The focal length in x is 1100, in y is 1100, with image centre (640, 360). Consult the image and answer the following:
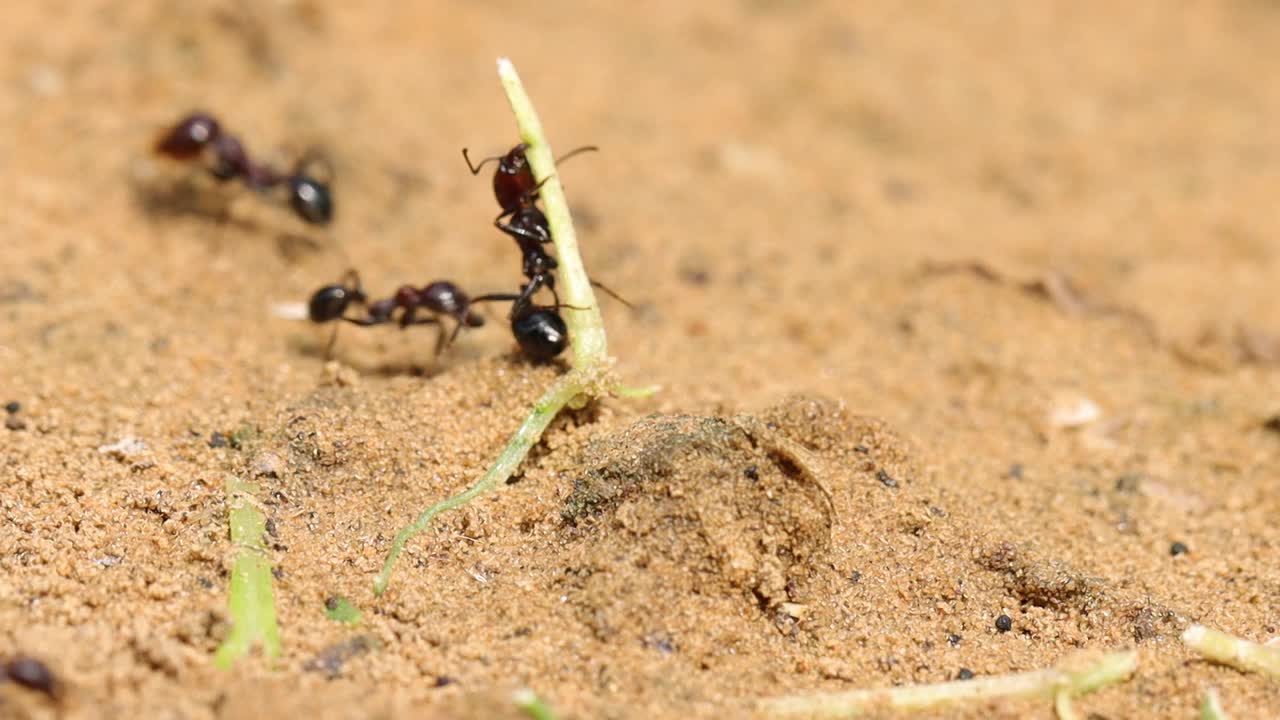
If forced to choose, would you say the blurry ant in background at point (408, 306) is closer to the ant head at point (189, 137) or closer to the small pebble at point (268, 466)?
the small pebble at point (268, 466)

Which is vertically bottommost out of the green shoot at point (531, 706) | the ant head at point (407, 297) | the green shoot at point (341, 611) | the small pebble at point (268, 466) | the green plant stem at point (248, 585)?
the ant head at point (407, 297)

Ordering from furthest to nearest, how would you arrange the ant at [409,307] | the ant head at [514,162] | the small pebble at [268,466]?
the ant at [409,307] < the ant head at [514,162] < the small pebble at [268,466]

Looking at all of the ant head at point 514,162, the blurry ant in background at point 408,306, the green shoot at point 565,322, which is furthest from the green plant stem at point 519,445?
the ant head at point 514,162

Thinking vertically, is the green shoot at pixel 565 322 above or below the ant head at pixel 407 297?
above

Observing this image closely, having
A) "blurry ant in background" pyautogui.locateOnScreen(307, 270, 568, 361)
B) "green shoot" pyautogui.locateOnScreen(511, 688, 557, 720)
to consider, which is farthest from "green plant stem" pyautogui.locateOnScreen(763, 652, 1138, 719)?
"blurry ant in background" pyautogui.locateOnScreen(307, 270, 568, 361)

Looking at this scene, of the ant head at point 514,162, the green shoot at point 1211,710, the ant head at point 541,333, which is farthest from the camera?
the ant head at point 514,162

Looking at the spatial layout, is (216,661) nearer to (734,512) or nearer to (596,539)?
(596,539)
